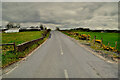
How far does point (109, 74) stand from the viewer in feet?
17.1

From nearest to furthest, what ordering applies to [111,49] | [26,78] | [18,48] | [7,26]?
[26,78] → [18,48] → [111,49] → [7,26]

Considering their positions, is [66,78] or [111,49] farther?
[111,49]

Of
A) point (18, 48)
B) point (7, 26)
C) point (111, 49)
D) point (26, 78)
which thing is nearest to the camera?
point (26, 78)

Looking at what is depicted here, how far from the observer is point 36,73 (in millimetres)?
5215

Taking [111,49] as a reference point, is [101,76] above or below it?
below

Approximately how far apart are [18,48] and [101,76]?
8.77m

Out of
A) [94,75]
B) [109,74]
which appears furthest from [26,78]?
[109,74]

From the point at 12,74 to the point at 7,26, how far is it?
142508 mm

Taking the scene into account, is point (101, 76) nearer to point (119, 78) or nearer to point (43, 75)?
point (119, 78)

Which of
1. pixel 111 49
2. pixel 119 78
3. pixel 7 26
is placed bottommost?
pixel 119 78

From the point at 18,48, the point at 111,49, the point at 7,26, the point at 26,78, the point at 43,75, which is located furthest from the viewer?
the point at 7,26

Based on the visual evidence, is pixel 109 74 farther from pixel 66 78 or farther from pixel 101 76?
pixel 66 78

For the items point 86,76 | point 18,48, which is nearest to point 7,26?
point 18,48

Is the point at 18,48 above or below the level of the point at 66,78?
above
